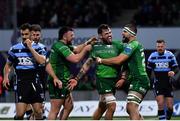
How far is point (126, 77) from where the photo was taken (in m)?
15.6

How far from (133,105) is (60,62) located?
73.4 inches

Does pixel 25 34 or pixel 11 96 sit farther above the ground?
pixel 25 34

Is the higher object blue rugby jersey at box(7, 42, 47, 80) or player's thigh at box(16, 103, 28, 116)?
blue rugby jersey at box(7, 42, 47, 80)

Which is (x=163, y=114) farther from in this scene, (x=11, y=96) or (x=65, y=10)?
(x=65, y=10)

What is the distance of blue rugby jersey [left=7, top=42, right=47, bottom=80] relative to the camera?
50.0 ft

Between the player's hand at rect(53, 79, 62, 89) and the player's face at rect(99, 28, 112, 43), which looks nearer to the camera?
the player's hand at rect(53, 79, 62, 89)

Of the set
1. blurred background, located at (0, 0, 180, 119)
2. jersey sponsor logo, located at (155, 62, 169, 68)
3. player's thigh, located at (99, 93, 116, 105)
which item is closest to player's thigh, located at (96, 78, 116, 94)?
player's thigh, located at (99, 93, 116, 105)

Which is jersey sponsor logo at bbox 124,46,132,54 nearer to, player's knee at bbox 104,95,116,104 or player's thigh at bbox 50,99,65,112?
player's knee at bbox 104,95,116,104

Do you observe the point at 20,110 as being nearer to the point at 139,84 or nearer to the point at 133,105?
the point at 133,105

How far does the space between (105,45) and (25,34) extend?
1.77 metres

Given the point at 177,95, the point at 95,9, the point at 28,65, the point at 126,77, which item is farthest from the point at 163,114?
the point at 95,9

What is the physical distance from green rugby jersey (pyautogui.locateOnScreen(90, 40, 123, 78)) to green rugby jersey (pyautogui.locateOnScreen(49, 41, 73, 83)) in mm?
549

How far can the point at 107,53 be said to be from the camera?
15.7m

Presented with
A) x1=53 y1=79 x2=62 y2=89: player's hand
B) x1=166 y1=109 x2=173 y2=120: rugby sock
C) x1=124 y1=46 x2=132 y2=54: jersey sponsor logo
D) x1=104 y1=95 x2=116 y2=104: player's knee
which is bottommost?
x1=166 y1=109 x2=173 y2=120: rugby sock
